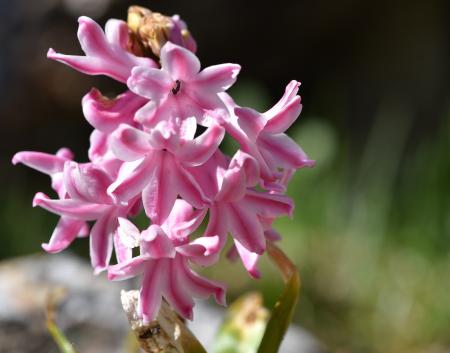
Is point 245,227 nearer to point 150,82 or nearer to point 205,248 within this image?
point 205,248

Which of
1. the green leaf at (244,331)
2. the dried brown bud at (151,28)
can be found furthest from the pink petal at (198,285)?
the green leaf at (244,331)

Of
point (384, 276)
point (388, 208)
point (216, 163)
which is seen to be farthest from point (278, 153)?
Answer: point (388, 208)

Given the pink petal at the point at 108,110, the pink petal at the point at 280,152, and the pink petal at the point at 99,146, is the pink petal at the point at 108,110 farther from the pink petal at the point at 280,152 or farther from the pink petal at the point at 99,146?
the pink petal at the point at 280,152

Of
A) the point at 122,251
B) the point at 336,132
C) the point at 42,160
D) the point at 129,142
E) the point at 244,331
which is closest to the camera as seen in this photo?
the point at 129,142

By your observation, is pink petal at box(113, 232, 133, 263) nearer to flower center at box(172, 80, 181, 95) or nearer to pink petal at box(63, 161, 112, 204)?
pink petal at box(63, 161, 112, 204)

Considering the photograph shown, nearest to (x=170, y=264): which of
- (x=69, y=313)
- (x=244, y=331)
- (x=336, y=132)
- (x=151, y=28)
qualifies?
(x=151, y=28)

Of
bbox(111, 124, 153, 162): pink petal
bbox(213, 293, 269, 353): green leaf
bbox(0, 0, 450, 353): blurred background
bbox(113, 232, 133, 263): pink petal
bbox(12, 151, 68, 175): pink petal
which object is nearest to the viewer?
bbox(111, 124, 153, 162): pink petal

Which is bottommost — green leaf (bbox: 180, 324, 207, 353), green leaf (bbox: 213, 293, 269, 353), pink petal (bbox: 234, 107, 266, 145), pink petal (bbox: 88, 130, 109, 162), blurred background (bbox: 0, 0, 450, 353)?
blurred background (bbox: 0, 0, 450, 353)

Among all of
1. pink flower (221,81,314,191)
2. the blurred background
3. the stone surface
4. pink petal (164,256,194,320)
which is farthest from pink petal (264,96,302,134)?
the blurred background
